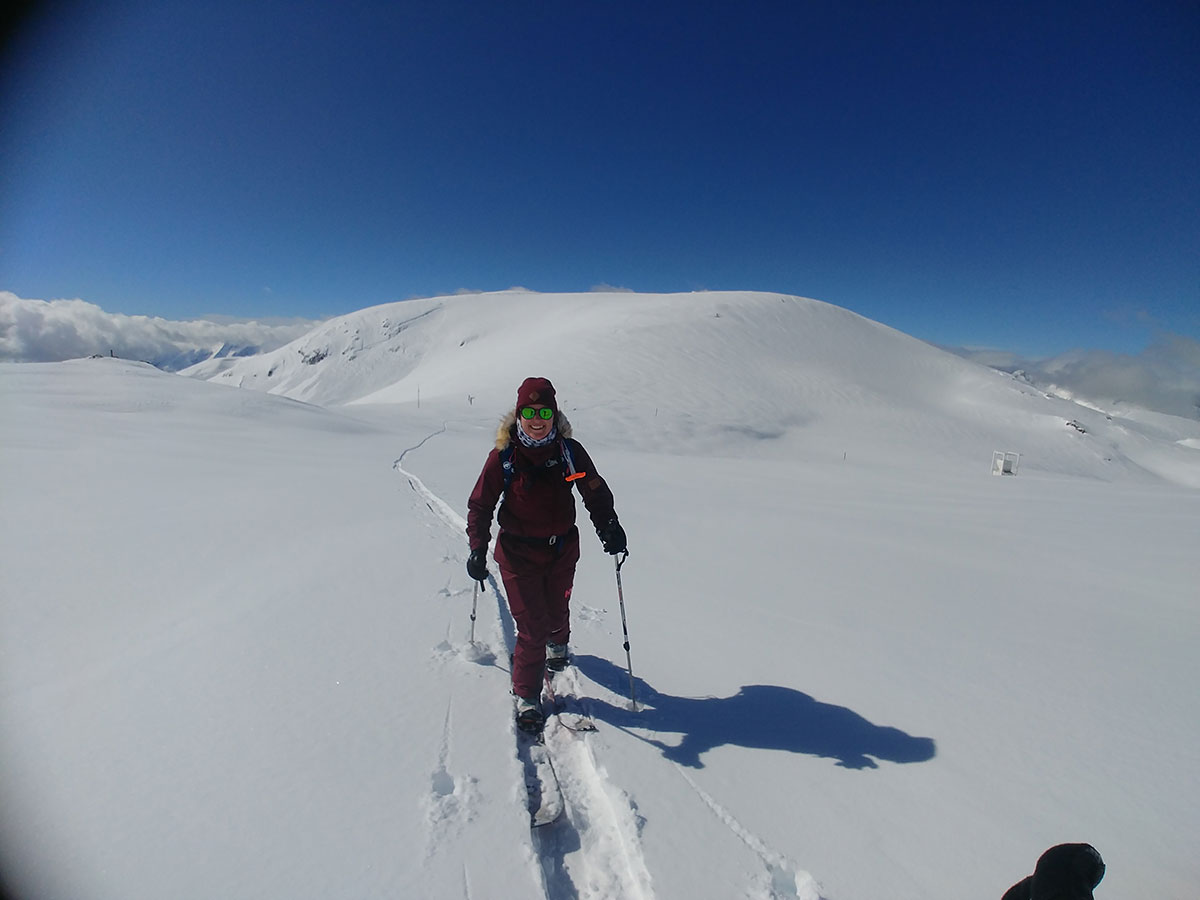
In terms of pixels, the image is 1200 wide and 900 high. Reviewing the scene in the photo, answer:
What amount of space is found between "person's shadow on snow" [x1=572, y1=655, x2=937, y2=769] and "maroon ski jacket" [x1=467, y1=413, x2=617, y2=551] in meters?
1.25

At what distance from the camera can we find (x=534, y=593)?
3.34 m

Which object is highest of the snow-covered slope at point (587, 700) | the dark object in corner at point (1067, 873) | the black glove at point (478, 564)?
the black glove at point (478, 564)

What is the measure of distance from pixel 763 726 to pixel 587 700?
44.3 inches

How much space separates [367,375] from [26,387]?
83950mm

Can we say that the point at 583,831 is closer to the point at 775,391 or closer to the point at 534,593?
the point at 534,593

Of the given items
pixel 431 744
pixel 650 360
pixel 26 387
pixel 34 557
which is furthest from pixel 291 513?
pixel 650 360

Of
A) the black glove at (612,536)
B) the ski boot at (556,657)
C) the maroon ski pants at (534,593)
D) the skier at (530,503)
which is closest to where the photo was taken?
the maroon ski pants at (534,593)

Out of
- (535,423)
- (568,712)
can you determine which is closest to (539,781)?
(568,712)

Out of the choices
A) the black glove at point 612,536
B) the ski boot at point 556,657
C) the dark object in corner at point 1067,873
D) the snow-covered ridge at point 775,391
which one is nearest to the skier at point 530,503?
the black glove at point 612,536

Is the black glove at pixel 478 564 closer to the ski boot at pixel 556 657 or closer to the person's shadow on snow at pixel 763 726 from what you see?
the ski boot at pixel 556 657

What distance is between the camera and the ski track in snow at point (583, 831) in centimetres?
207

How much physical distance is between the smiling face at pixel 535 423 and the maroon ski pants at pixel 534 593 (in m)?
0.70

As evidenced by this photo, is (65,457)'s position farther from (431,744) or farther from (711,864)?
(711,864)

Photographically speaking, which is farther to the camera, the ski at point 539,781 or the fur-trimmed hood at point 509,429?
the fur-trimmed hood at point 509,429
